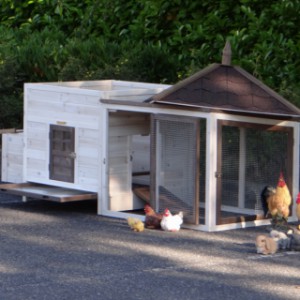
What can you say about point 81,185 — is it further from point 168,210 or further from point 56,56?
point 56,56

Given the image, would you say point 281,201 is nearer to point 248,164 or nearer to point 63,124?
point 248,164

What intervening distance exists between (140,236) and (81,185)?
4.71ft

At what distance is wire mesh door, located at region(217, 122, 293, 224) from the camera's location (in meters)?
9.55

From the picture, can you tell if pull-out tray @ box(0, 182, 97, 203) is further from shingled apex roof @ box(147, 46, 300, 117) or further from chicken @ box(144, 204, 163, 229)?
shingled apex roof @ box(147, 46, 300, 117)

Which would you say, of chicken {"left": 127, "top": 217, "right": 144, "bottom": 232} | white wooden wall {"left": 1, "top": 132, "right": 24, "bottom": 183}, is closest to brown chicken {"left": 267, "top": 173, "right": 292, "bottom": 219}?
chicken {"left": 127, "top": 217, "right": 144, "bottom": 232}

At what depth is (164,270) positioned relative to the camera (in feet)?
25.7

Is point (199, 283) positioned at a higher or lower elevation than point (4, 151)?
lower

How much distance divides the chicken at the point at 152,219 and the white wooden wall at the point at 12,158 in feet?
9.17

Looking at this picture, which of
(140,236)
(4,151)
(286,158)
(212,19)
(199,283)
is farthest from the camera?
(212,19)

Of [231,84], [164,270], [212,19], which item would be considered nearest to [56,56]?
[212,19]

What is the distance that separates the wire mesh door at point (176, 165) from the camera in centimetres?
947

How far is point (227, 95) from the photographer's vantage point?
9508 millimetres

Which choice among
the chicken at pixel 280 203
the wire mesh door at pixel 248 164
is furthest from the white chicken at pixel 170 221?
the chicken at pixel 280 203

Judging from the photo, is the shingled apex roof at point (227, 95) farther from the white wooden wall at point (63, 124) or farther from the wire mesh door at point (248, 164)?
the white wooden wall at point (63, 124)
